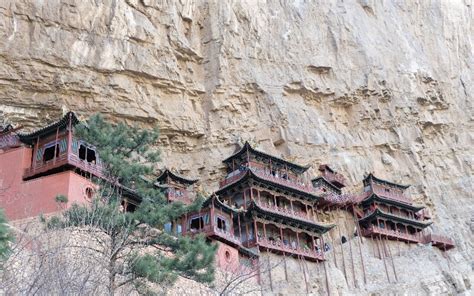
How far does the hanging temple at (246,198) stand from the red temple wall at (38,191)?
35 millimetres

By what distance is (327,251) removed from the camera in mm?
31547

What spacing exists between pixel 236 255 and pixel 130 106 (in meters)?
9.91

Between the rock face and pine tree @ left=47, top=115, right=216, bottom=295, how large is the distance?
12.9 meters

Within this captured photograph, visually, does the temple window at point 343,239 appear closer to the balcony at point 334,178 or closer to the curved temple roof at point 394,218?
the curved temple roof at point 394,218

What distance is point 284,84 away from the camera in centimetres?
3509

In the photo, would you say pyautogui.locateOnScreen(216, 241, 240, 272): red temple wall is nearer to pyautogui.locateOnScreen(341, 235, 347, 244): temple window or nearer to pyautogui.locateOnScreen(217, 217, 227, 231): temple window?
pyautogui.locateOnScreen(217, 217, 227, 231): temple window

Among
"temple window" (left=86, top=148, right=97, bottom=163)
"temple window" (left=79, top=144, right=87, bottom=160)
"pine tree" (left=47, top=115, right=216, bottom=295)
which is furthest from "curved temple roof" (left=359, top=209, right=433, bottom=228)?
"pine tree" (left=47, top=115, right=216, bottom=295)

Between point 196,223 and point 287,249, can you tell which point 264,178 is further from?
point 196,223

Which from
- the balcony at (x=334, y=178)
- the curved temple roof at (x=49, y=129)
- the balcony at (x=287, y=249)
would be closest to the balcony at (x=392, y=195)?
the balcony at (x=334, y=178)

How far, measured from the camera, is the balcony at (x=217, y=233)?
24547 millimetres

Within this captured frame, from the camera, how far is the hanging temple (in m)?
20.7

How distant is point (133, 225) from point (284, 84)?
23.4 m

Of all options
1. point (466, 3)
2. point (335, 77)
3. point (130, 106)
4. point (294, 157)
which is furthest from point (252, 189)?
point (466, 3)

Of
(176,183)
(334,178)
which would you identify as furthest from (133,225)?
(334,178)
